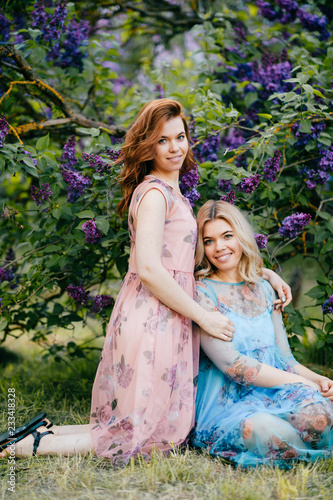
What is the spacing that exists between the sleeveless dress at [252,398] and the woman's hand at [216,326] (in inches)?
1.6

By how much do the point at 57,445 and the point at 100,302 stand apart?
29.1 inches

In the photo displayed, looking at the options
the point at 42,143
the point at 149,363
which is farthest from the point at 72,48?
the point at 149,363

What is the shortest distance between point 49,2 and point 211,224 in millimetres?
1826

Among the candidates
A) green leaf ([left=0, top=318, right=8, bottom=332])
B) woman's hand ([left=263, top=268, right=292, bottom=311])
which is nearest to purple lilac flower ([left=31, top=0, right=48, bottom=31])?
green leaf ([left=0, top=318, right=8, bottom=332])

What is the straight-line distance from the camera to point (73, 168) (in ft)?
7.71

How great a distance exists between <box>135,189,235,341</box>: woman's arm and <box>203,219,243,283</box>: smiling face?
0.28 metres

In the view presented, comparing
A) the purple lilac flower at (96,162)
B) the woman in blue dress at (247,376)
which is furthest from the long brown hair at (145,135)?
the woman in blue dress at (247,376)

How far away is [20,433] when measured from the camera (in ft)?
6.30

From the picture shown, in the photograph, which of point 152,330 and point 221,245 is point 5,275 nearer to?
point 152,330

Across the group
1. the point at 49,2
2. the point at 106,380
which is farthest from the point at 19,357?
the point at 49,2

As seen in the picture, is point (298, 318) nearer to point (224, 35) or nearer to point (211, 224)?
point (211, 224)

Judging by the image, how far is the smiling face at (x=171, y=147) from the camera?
2004 millimetres

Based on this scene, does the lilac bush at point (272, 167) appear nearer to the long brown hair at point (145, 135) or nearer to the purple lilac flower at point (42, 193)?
the long brown hair at point (145, 135)

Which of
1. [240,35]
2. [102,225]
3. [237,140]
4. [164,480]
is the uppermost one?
[240,35]
